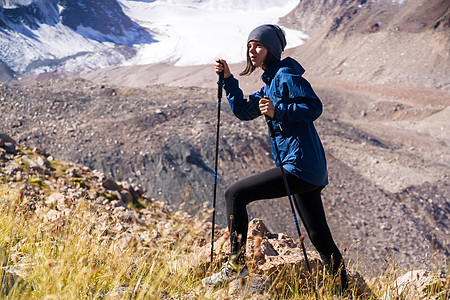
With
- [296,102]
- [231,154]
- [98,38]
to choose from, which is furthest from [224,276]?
[98,38]

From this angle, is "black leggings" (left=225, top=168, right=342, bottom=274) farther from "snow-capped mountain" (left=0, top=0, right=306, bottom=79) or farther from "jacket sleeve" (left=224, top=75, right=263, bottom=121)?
"snow-capped mountain" (left=0, top=0, right=306, bottom=79)

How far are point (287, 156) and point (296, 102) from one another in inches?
14.0

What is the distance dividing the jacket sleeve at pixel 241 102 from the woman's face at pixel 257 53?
255 mm

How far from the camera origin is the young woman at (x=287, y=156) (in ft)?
8.06

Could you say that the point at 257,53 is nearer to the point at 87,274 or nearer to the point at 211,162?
the point at 87,274

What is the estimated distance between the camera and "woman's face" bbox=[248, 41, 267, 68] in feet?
9.01

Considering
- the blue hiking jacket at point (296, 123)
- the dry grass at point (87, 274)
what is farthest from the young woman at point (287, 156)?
the dry grass at point (87, 274)

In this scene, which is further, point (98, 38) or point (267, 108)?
point (98, 38)

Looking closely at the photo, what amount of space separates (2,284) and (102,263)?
822 mm

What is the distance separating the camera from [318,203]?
8.81ft

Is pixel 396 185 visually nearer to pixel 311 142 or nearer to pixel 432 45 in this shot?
pixel 311 142

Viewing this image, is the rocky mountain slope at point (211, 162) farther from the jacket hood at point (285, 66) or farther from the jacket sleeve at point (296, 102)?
the jacket sleeve at point (296, 102)

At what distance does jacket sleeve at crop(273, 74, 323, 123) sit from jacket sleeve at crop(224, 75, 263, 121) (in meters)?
0.37

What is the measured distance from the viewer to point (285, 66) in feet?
8.66
